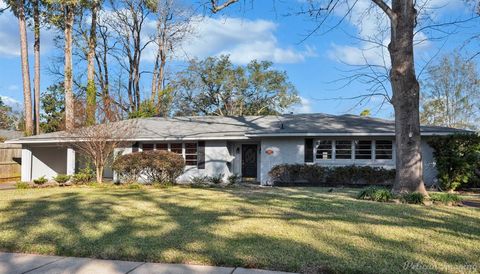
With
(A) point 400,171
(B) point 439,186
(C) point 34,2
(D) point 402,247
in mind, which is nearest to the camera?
(D) point 402,247

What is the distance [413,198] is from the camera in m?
9.72

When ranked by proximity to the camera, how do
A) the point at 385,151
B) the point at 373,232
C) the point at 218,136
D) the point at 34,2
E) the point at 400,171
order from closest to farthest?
the point at 373,232
the point at 400,171
the point at 385,151
the point at 218,136
the point at 34,2

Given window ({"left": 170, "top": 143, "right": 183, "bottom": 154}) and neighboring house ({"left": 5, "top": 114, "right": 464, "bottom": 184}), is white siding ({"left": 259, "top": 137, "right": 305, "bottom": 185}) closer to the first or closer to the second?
neighboring house ({"left": 5, "top": 114, "right": 464, "bottom": 184})

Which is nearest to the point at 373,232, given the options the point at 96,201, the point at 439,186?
the point at 96,201

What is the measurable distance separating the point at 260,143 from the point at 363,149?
494 cm

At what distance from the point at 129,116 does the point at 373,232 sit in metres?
24.5

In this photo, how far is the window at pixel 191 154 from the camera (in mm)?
19828

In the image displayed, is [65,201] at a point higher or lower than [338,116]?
lower

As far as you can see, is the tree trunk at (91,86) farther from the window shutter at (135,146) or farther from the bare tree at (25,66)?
the bare tree at (25,66)

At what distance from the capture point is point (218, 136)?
18703mm

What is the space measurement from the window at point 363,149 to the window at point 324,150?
120 centimetres

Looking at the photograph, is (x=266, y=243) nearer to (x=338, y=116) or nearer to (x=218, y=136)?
(x=218, y=136)

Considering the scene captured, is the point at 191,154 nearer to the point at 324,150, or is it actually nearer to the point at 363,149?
the point at 324,150

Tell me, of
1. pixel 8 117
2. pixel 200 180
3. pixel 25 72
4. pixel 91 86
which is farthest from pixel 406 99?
pixel 8 117
